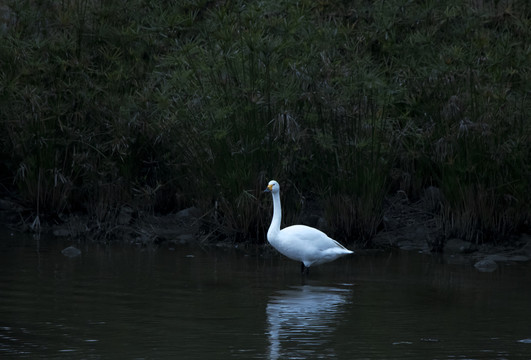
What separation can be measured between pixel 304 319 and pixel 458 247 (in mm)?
4621

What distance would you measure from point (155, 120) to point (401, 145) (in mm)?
3329

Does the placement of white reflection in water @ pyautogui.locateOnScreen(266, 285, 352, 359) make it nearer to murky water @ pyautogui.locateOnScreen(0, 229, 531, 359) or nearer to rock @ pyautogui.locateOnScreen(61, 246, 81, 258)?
murky water @ pyautogui.locateOnScreen(0, 229, 531, 359)

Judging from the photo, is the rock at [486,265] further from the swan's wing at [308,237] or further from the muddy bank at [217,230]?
the swan's wing at [308,237]

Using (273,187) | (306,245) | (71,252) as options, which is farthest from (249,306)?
(71,252)

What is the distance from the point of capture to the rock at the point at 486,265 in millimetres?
12086

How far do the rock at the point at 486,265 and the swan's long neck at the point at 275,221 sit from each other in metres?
2.34

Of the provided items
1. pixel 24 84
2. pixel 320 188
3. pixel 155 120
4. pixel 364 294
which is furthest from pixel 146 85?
pixel 364 294

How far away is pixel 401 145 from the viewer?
13.7 metres

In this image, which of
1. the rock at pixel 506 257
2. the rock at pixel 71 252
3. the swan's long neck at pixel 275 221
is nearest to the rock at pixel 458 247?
the rock at pixel 506 257

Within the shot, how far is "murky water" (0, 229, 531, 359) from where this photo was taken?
25.7 feet

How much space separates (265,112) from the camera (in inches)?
532

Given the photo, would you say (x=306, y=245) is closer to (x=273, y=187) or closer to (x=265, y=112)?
(x=273, y=187)

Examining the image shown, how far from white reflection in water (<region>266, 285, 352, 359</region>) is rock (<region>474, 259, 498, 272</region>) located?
7.09 feet

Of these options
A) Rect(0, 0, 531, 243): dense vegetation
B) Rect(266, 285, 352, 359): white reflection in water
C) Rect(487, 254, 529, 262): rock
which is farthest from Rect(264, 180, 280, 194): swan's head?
Rect(487, 254, 529, 262): rock
